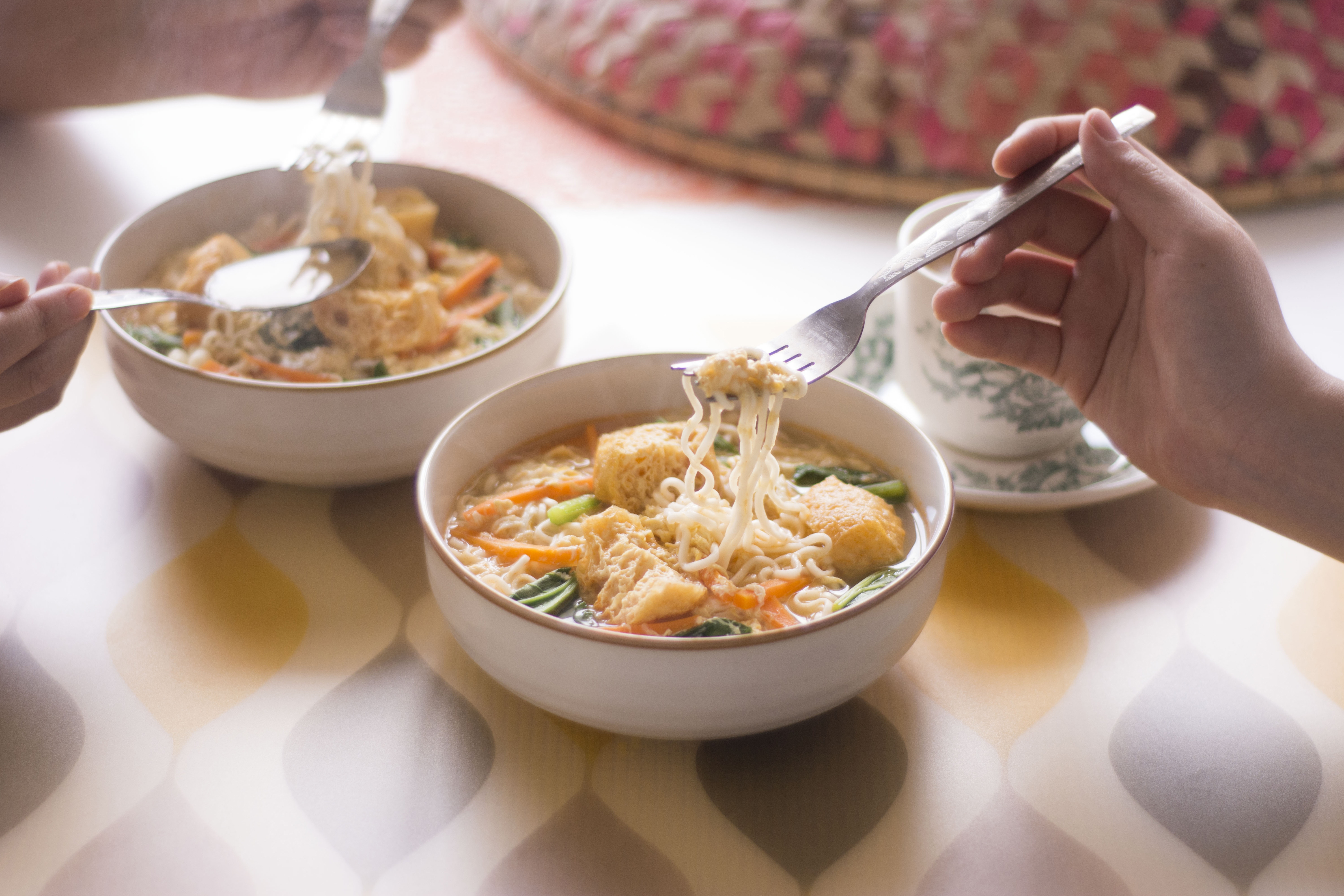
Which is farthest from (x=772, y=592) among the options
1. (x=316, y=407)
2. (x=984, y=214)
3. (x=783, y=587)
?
(x=316, y=407)

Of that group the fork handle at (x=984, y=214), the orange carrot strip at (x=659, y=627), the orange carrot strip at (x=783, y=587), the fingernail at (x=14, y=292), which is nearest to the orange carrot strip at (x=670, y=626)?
the orange carrot strip at (x=659, y=627)

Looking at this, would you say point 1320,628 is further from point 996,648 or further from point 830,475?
point 830,475

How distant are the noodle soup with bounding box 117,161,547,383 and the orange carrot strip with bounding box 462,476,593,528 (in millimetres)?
372

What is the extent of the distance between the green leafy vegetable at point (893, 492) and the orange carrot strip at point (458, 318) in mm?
773

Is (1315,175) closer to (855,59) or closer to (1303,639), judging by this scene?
(855,59)

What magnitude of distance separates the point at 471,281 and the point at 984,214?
945mm

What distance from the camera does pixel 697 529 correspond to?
135 cm

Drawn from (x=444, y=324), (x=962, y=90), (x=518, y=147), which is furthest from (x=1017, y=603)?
(x=518, y=147)

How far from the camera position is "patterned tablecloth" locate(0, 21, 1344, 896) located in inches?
46.3

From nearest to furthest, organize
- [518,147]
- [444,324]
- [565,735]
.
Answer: [565,735], [444,324], [518,147]

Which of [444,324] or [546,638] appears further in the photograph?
[444,324]

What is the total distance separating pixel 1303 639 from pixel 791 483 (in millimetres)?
738

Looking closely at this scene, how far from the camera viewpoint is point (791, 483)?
1.52 m

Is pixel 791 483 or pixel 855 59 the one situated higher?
pixel 855 59
